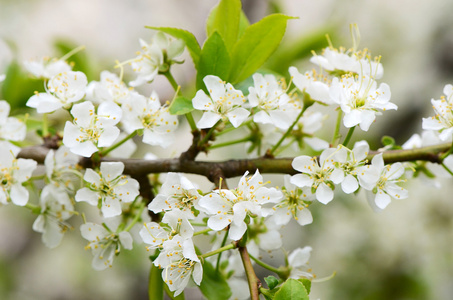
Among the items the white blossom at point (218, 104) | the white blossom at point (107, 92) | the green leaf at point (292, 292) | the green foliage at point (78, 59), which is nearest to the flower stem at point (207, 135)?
the white blossom at point (218, 104)

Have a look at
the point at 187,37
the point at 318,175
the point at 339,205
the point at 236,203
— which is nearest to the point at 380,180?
the point at 318,175

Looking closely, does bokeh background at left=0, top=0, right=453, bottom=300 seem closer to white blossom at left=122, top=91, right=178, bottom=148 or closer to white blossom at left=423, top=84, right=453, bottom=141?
white blossom at left=122, top=91, right=178, bottom=148

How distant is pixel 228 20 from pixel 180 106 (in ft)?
0.52

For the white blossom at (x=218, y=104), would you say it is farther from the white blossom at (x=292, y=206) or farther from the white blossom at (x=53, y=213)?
the white blossom at (x=53, y=213)

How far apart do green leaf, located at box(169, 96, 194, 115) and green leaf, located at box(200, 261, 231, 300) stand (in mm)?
211

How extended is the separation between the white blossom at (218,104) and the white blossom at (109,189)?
0.12 metres

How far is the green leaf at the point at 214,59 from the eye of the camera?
66cm

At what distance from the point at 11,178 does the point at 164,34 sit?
A: 0.30 metres

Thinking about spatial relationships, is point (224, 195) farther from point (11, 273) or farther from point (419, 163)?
point (11, 273)

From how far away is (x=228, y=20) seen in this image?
2.38 ft

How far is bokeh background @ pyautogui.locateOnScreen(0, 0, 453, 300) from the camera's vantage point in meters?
1.58

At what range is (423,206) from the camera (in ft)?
5.61

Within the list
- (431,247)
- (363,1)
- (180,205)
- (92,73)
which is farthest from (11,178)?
(363,1)

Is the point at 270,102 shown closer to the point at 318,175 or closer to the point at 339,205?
the point at 318,175
